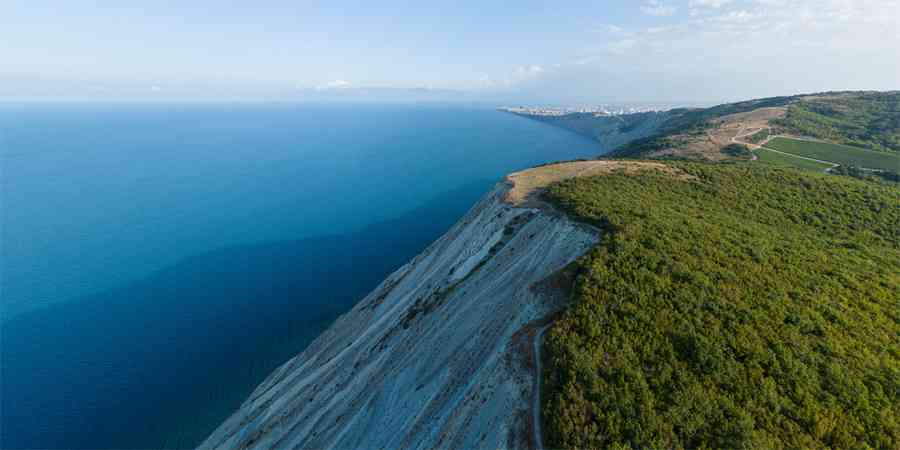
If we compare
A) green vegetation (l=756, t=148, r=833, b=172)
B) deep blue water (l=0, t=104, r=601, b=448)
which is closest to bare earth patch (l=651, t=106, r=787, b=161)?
green vegetation (l=756, t=148, r=833, b=172)

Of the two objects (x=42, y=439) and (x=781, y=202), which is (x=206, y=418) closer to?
(x=42, y=439)

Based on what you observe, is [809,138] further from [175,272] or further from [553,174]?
[175,272]

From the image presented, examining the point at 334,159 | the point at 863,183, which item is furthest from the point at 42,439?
the point at 334,159

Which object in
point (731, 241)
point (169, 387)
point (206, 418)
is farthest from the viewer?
point (169, 387)

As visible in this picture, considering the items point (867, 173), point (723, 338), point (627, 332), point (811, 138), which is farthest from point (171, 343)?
point (811, 138)

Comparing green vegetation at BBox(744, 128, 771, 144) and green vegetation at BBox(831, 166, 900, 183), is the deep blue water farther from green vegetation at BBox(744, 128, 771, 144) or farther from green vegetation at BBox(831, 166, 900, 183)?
green vegetation at BBox(831, 166, 900, 183)

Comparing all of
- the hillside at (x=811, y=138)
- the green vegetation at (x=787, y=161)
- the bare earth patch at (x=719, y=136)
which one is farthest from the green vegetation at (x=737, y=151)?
the green vegetation at (x=787, y=161)
